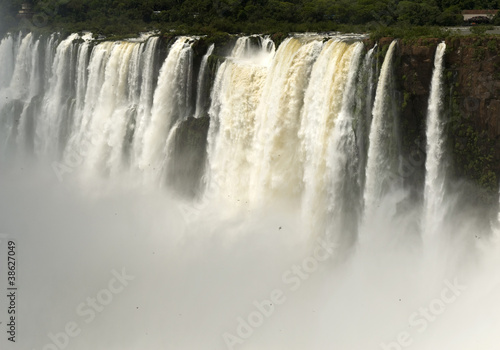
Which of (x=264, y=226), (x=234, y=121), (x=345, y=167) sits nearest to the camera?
(x=345, y=167)

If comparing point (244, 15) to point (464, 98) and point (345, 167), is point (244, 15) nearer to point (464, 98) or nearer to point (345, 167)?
point (345, 167)

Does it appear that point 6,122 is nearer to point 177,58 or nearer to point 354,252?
point 177,58

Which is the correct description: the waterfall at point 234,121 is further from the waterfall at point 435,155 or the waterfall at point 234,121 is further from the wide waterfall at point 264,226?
the waterfall at point 435,155

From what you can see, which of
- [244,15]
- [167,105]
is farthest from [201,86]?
[244,15]

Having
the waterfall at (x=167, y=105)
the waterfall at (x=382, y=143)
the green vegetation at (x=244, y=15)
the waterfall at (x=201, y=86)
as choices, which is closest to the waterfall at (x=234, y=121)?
the waterfall at (x=201, y=86)

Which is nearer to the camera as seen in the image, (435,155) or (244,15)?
(435,155)

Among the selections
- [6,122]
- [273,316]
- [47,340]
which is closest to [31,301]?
[47,340]

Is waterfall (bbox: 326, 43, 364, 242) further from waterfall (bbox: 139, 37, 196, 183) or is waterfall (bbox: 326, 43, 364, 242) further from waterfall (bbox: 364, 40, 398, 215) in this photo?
waterfall (bbox: 139, 37, 196, 183)
